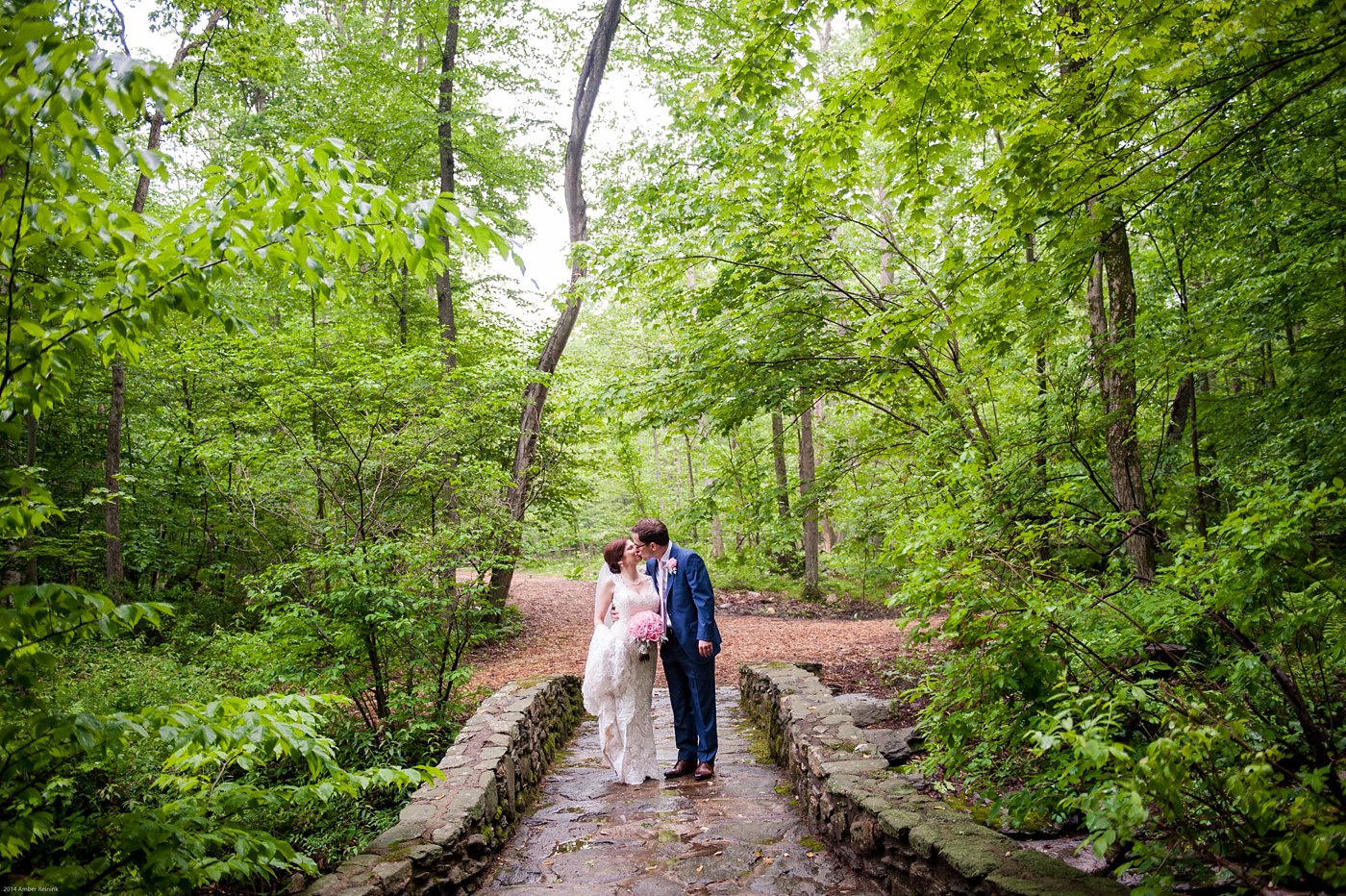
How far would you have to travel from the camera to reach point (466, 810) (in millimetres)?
4125

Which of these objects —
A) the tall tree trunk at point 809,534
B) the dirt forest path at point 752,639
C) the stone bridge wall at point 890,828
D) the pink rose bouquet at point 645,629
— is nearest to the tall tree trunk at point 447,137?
the dirt forest path at point 752,639

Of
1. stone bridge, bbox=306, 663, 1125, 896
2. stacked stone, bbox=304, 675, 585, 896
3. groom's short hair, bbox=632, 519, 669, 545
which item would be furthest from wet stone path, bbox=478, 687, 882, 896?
groom's short hair, bbox=632, 519, 669, 545

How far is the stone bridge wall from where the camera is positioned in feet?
9.19

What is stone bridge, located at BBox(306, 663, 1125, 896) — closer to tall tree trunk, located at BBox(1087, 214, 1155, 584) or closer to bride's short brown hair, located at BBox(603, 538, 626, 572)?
bride's short brown hair, located at BBox(603, 538, 626, 572)

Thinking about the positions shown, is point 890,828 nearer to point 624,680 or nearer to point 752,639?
point 624,680

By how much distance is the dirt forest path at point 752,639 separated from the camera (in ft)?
33.1

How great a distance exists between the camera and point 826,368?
7461 millimetres

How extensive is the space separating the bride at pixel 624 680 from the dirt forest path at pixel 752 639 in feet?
9.90

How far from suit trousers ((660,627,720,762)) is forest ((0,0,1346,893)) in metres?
1.72

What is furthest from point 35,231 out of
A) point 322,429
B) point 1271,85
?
point 322,429

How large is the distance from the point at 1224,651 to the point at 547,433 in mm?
10566

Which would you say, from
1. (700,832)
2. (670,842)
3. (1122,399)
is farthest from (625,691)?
(1122,399)

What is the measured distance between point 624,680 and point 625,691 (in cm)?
9

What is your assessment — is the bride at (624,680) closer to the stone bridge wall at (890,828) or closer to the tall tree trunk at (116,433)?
the stone bridge wall at (890,828)
